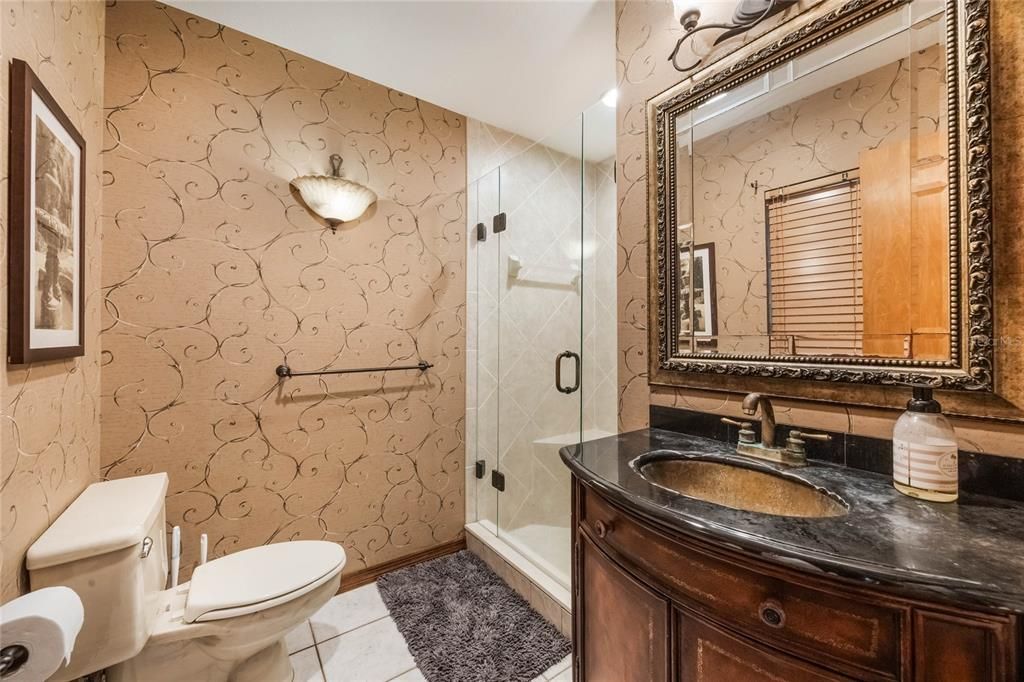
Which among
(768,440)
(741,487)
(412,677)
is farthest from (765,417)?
(412,677)

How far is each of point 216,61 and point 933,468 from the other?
2.60 meters

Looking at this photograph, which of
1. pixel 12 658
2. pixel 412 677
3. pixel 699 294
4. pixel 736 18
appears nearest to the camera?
pixel 12 658

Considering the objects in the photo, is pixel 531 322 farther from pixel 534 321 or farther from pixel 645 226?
pixel 645 226

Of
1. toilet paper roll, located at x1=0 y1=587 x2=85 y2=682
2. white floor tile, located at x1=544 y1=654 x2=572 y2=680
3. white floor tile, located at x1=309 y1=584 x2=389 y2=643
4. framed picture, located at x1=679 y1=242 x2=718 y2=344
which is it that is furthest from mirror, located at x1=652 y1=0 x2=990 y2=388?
white floor tile, located at x1=309 y1=584 x2=389 y2=643

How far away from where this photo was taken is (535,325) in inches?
87.7

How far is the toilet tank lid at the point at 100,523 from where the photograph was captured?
0.93m

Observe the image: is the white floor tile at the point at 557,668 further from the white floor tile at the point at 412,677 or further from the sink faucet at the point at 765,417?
the sink faucet at the point at 765,417

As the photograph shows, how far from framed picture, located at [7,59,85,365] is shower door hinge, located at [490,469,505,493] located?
5.79 ft

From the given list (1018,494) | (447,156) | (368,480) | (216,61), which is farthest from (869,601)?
(216,61)

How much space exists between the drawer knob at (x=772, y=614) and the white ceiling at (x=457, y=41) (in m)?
1.93

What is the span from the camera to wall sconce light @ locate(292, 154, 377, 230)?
1.75m

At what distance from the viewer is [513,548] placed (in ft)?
6.62

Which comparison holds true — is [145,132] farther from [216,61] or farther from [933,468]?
[933,468]

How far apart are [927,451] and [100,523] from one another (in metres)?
1.90
